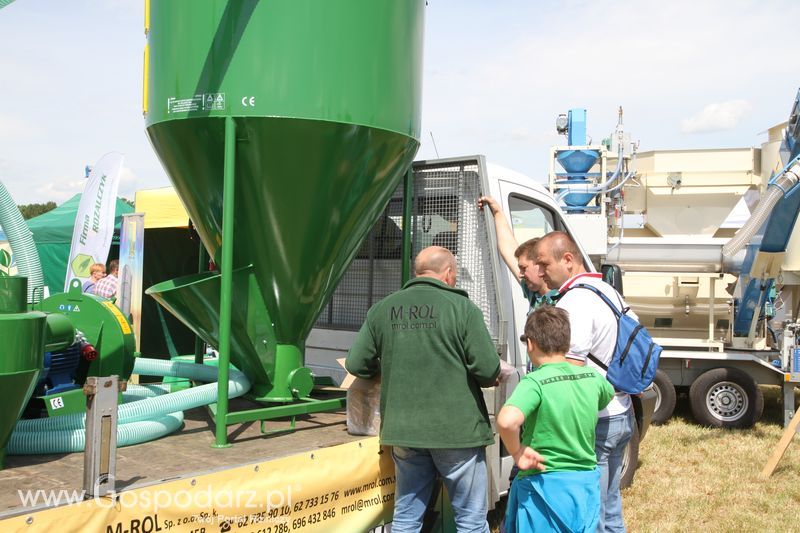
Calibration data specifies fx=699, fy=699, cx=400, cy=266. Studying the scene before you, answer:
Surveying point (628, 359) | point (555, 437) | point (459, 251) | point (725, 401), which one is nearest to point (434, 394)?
point (555, 437)

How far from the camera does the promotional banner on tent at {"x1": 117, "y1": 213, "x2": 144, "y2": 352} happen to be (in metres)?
8.21

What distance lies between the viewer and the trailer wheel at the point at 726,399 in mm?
8094

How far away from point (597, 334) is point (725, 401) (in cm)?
596

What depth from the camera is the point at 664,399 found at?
26.8 feet

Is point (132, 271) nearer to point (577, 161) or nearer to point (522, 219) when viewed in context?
point (522, 219)

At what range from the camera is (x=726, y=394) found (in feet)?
26.9

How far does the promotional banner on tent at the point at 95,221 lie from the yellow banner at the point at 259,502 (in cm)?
646

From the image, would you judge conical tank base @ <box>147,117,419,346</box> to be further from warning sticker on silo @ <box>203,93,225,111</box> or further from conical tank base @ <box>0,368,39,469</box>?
conical tank base @ <box>0,368,39,469</box>

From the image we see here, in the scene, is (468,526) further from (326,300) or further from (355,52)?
(355,52)

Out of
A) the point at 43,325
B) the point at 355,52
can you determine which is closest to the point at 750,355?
the point at 355,52

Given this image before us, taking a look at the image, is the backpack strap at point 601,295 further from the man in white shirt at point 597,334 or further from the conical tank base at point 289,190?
the conical tank base at point 289,190

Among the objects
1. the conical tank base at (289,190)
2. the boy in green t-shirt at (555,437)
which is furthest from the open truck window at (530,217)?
the boy in green t-shirt at (555,437)

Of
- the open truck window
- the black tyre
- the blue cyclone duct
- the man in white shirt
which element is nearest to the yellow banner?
the man in white shirt

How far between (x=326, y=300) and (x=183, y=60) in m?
1.54
